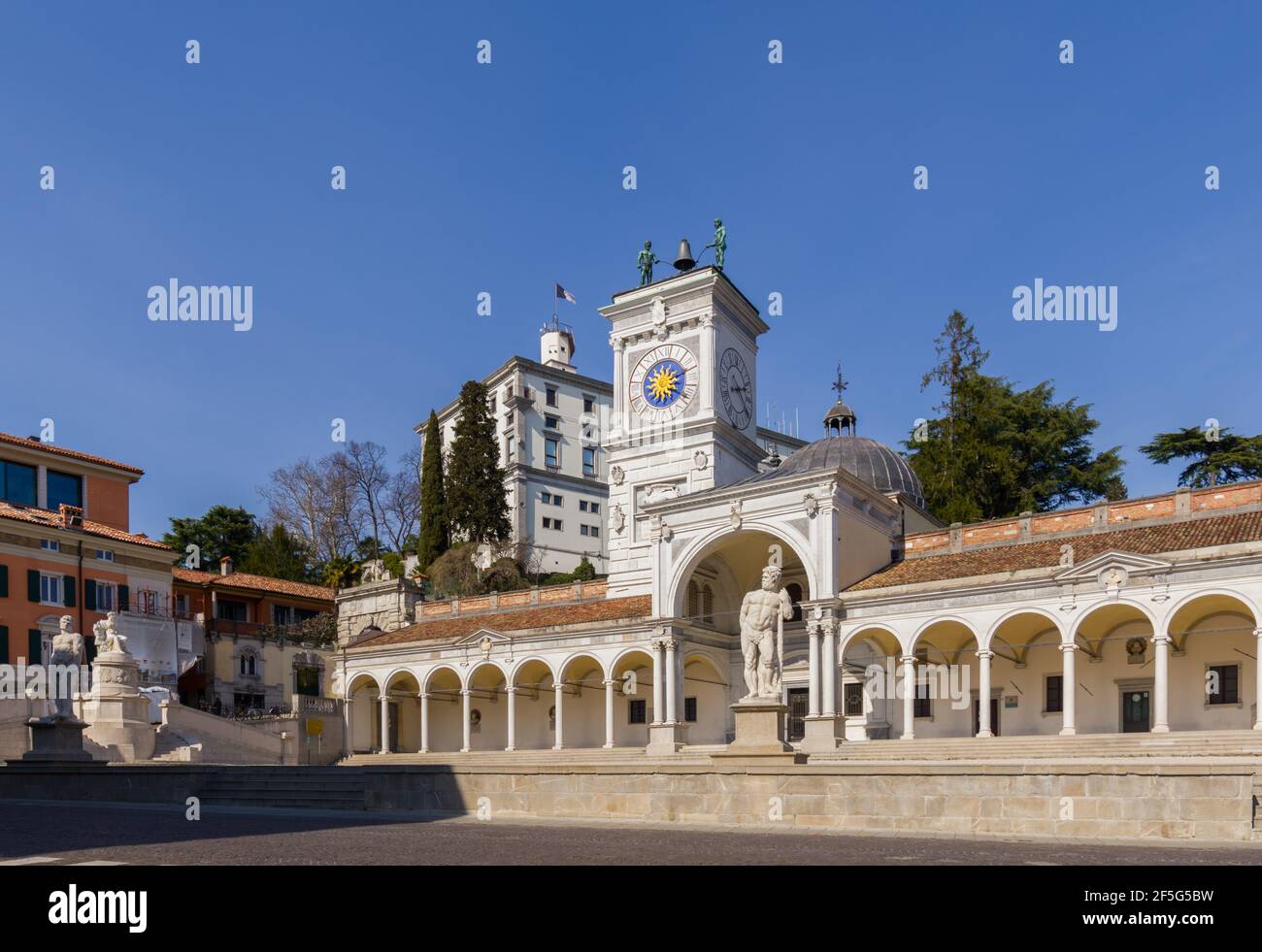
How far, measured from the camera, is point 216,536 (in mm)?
69875

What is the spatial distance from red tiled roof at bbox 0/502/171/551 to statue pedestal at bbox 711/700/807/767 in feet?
113

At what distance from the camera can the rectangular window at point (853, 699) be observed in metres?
36.3

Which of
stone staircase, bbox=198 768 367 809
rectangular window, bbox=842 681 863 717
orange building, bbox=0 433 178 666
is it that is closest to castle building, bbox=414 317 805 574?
orange building, bbox=0 433 178 666

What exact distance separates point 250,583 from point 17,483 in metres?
13.9

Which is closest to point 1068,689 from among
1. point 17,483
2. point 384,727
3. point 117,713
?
point 117,713

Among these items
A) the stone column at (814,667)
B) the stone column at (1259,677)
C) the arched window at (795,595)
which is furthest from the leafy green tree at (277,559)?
the stone column at (1259,677)

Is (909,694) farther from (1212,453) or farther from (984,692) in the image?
(1212,453)

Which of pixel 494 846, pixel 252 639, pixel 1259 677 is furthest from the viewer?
pixel 252 639

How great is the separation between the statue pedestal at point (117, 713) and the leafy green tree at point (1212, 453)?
4532 cm

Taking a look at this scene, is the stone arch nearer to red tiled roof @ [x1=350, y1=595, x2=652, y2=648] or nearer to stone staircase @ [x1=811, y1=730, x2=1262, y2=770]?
red tiled roof @ [x1=350, y1=595, x2=652, y2=648]
